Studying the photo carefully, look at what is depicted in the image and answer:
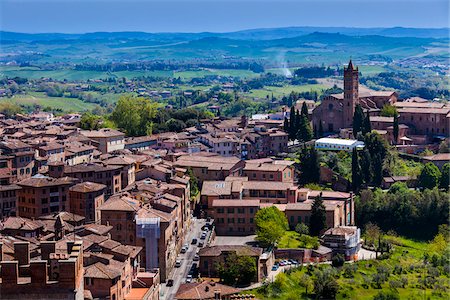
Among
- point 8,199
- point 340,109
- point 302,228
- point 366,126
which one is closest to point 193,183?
point 302,228

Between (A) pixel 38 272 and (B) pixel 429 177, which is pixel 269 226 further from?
(A) pixel 38 272

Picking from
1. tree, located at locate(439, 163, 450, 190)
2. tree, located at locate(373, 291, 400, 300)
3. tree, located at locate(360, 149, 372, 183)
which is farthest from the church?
tree, located at locate(373, 291, 400, 300)

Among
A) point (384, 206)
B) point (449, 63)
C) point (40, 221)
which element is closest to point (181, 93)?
point (449, 63)

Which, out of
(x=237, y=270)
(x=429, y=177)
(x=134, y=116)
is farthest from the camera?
(x=134, y=116)

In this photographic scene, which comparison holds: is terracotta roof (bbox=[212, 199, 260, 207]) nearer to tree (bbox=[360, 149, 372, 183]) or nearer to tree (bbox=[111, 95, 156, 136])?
tree (bbox=[360, 149, 372, 183])

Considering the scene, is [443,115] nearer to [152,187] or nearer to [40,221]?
[152,187]

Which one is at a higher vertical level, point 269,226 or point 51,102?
point 51,102
